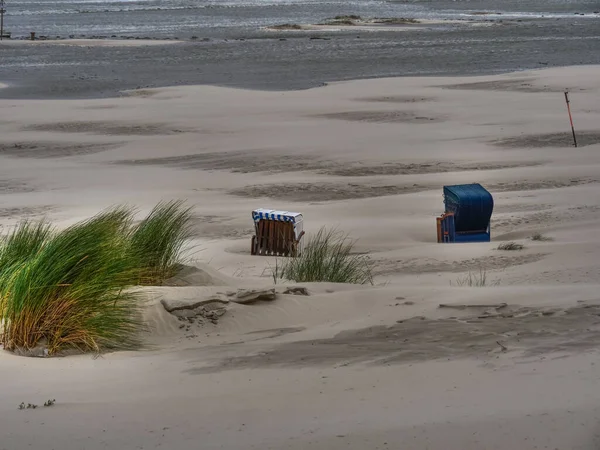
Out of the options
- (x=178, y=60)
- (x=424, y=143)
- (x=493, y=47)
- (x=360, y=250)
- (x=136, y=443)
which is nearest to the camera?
(x=136, y=443)

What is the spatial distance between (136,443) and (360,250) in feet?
22.8

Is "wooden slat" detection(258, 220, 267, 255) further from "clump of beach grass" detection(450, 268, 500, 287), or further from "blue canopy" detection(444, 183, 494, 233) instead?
"clump of beach grass" detection(450, 268, 500, 287)

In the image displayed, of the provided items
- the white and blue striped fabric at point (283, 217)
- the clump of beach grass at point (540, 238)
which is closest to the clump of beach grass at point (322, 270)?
the white and blue striped fabric at point (283, 217)

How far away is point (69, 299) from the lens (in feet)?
23.8

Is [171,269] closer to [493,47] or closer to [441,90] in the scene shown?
[441,90]

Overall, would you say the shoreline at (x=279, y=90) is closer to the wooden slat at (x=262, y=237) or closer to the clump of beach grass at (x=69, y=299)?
the wooden slat at (x=262, y=237)

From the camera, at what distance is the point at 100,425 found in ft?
18.6

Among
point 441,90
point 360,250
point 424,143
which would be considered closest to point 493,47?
point 441,90

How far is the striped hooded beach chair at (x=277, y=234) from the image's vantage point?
11828 millimetres

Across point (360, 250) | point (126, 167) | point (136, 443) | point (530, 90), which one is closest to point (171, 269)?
point (360, 250)

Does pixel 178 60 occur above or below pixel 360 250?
above

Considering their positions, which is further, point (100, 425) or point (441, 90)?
point (441, 90)

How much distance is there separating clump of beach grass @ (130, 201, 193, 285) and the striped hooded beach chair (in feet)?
6.32

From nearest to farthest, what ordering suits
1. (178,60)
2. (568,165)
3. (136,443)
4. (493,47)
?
(136,443), (568,165), (178,60), (493,47)
